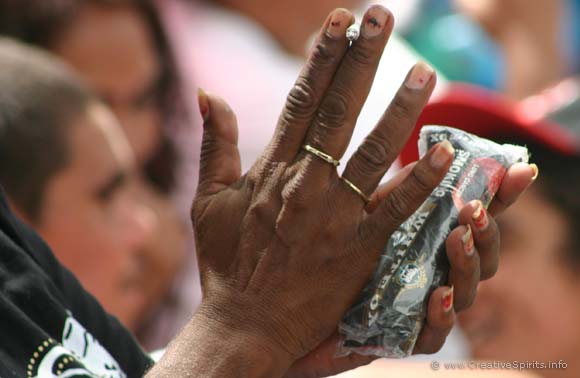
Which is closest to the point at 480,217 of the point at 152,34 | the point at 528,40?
the point at 152,34

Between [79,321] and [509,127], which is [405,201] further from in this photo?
[509,127]

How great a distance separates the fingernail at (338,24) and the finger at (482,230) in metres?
0.28

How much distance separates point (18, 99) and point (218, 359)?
134 centimetres

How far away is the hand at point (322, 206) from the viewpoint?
1.35 meters

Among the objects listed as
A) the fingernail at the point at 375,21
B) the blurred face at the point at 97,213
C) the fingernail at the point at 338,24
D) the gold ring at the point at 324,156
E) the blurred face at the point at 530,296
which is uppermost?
the fingernail at the point at 375,21

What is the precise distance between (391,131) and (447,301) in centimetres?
23

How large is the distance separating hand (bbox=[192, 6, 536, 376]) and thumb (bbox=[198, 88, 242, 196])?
87mm

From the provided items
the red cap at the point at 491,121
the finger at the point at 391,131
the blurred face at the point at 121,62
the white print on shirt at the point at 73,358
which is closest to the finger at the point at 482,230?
the finger at the point at 391,131

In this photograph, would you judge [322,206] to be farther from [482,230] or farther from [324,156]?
[482,230]

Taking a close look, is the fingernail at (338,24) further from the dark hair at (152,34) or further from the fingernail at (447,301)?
the dark hair at (152,34)

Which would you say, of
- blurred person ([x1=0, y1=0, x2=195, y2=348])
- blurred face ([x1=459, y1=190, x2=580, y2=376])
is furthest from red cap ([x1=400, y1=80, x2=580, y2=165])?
blurred person ([x1=0, y1=0, x2=195, y2=348])

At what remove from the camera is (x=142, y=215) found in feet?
9.60

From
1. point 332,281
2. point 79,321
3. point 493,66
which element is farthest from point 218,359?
point 493,66

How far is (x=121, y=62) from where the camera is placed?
3266mm
